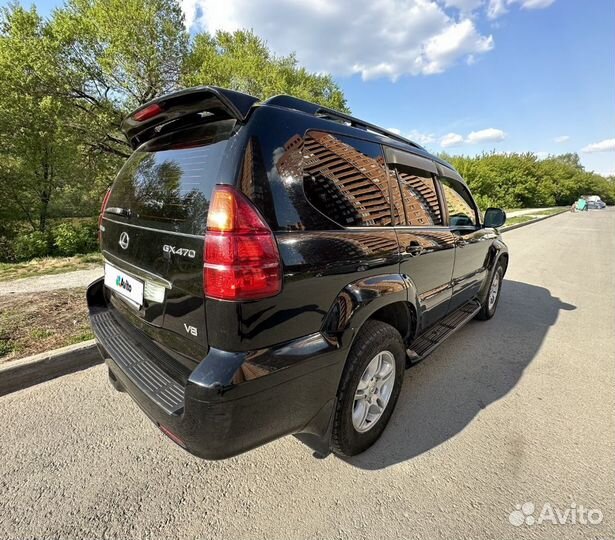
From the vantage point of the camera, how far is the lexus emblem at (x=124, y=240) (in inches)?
Answer: 74.9

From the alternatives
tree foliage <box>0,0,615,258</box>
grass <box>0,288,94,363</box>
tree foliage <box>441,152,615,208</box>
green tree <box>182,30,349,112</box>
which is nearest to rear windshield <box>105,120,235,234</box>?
grass <box>0,288,94,363</box>

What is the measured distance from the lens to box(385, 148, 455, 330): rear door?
2301 mm

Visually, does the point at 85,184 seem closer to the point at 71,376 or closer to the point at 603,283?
the point at 71,376

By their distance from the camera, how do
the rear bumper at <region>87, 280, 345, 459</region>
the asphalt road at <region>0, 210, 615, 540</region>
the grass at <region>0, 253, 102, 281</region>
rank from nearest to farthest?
the rear bumper at <region>87, 280, 345, 459</region> → the asphalt road at <region>0, 210, 615, 540</region> → the grass at <region>0, 253, 102, 281</region>

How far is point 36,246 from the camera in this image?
8117mm

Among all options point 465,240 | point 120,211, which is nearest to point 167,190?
point 120,211

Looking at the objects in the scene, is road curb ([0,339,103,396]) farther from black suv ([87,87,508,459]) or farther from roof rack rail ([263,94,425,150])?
roof rack rail ([263,94,425,150])

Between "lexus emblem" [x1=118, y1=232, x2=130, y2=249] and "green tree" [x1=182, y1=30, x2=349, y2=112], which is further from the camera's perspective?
"green tree" [x1=182, y1=30, x2=349, y2=112]

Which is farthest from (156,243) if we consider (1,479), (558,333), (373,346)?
(558,333)

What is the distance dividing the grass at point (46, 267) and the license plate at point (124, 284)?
15.4 ft

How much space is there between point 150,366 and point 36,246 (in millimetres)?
8837

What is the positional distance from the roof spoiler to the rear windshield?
0.07 m

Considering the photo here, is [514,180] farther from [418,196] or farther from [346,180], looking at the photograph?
[346,180]

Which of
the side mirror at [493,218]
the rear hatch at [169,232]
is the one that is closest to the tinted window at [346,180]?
the rear hatch at [169,232]
